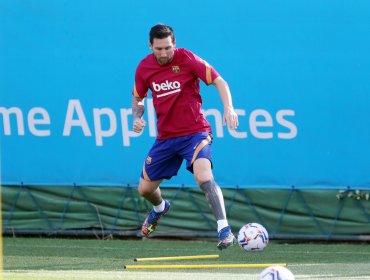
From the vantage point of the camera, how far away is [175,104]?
898cm

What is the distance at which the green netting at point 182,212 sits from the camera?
11.8 meters

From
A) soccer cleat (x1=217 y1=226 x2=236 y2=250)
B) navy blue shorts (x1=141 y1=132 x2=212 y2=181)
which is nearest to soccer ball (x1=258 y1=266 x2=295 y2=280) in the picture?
soccer cleat (x1=217 y1=226 x2=236 y2=250)

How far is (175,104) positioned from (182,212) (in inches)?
138

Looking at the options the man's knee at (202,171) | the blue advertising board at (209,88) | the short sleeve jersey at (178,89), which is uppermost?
the blue advertising board at (209,88)

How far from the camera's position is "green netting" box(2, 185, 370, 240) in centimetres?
1180

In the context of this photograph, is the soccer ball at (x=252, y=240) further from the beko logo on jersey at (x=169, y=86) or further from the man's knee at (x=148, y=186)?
the beko logo on jersey at (x=169, y=86)

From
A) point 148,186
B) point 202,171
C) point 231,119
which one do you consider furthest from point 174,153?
point 231,119

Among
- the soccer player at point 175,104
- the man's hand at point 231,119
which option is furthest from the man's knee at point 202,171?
the man's hand at point 231,119

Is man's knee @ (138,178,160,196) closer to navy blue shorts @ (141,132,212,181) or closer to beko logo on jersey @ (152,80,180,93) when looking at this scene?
navy blue shorts @ (141,132,212,181)

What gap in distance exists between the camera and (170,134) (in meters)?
9.09

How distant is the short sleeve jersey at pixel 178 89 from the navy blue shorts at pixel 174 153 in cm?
7

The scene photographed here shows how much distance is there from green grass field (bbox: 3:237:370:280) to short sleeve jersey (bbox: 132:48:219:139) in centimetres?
134

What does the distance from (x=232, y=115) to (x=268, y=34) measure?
3.88 metres

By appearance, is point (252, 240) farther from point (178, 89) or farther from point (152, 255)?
point (152, 255)
